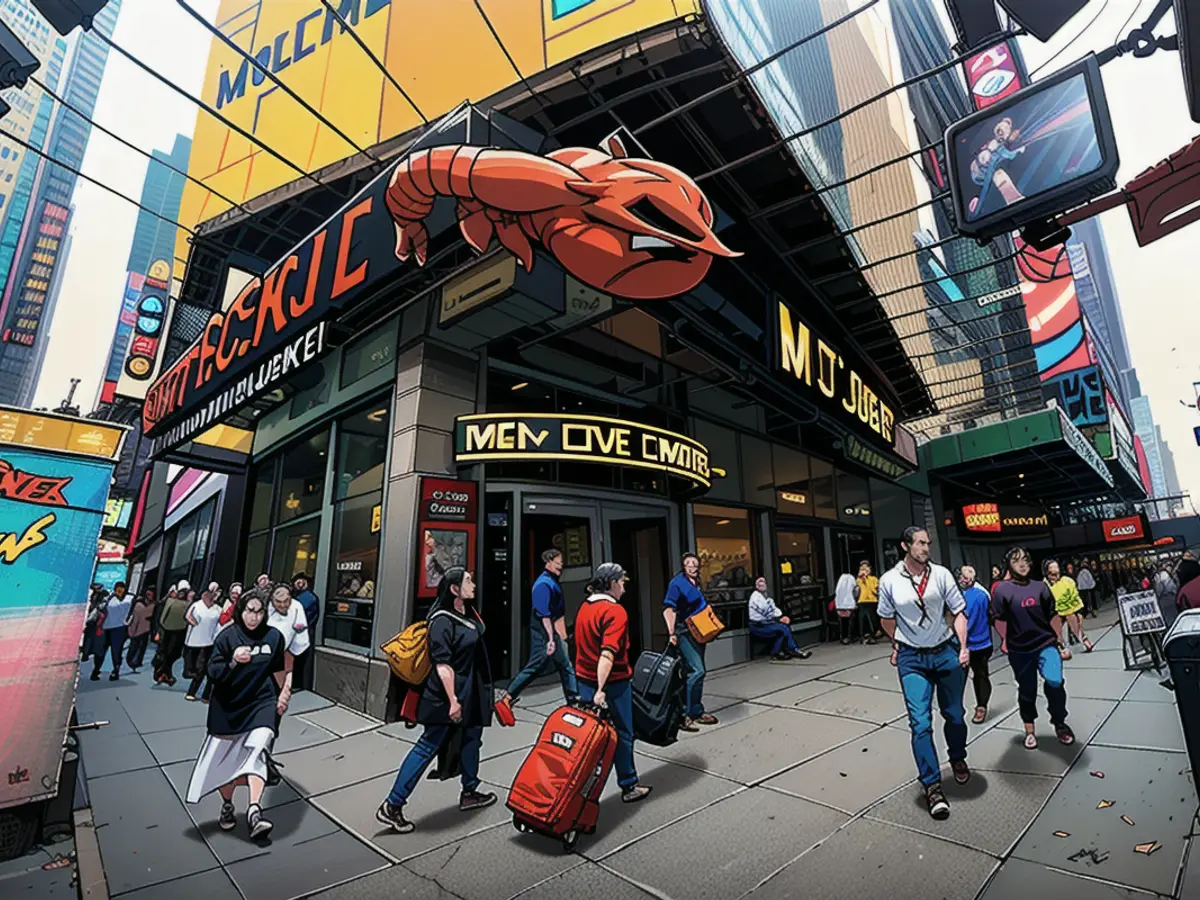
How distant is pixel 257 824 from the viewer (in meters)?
4.09

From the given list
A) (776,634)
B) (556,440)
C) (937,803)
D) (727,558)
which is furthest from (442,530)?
(776,634)

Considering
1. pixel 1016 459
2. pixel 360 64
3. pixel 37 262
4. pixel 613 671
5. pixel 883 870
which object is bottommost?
pixel 883 870

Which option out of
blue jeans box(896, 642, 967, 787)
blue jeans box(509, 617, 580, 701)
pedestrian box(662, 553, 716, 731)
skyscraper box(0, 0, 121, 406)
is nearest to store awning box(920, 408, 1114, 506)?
pedestrian box(662, 553, 716, 731)

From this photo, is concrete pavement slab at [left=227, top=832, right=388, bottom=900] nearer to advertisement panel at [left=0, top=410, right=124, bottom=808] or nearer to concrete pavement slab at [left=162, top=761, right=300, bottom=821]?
concrete pavement slab at [left=162, top=761, right=300, bottom=821]

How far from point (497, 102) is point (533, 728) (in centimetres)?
803

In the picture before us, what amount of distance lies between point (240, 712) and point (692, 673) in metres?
4.45

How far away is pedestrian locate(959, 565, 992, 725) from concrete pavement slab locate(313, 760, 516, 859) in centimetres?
516

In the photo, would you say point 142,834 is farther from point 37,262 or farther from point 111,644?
point 37,262

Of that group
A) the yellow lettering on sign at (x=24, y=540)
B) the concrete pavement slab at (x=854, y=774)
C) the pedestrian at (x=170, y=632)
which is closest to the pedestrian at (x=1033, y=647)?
the concrete pavement slab at (x=854, y=774)

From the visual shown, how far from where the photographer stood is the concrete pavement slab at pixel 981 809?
3631mm

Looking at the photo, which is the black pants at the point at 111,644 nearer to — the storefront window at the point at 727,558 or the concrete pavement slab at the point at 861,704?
the storefront window at the point at 727,558

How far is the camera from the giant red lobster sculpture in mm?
5855

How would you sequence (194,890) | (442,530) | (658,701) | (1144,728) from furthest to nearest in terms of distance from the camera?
(442,530)
(1144,728)
(658,701)
(194,890)

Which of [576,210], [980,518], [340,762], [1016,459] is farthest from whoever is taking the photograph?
[980,518]
